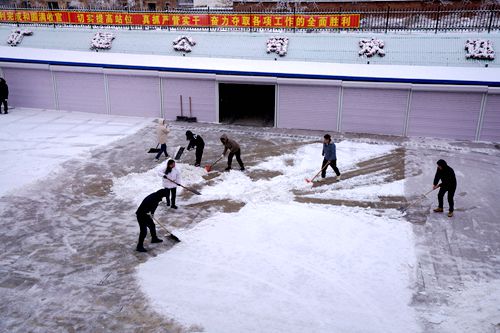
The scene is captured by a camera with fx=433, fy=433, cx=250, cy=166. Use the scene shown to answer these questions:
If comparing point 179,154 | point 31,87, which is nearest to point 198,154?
point 179,154

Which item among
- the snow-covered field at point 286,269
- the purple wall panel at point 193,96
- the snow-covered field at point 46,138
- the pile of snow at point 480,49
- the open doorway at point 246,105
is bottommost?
the snow-covered field at point 286,269

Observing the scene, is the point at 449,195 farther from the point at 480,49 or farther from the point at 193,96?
the point at 193,96

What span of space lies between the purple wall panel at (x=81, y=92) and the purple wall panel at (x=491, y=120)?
17202 mm

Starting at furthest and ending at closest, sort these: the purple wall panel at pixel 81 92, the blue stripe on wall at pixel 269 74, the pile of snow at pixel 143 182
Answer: the purple wall panel at pixel 81 92
the blue stripe on wall at pixel 269 74
the pile of snow at pixel 143 182

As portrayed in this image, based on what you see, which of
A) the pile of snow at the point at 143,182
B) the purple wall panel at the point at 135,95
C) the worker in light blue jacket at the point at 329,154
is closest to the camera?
the pile of snow at the point at 143,182

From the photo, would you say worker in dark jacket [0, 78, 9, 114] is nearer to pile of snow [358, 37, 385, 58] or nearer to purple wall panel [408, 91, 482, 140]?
pile of snow [358, 37, 385, 58]

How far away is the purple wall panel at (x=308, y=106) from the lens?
18.7m

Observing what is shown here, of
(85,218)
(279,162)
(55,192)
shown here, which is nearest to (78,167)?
(55,192)

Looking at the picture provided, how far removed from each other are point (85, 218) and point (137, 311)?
438 centimetres

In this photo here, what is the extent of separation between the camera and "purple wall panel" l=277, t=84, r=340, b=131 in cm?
1869

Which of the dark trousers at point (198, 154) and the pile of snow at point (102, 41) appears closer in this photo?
the dark trousers at point (198, 154)

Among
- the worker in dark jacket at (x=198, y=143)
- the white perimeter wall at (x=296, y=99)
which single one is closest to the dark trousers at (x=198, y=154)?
the worker in dark jacket at (x=198, y=143)

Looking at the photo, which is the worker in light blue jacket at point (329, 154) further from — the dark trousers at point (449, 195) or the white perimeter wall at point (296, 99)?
the white perimeter wall at point (296, 99)

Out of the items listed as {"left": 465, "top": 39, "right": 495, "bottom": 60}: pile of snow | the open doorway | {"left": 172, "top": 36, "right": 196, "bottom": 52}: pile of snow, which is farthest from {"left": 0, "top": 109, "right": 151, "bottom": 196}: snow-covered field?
{"left": 465, "top": 39, "right": 495, "bottom": 60}: pile of snow
